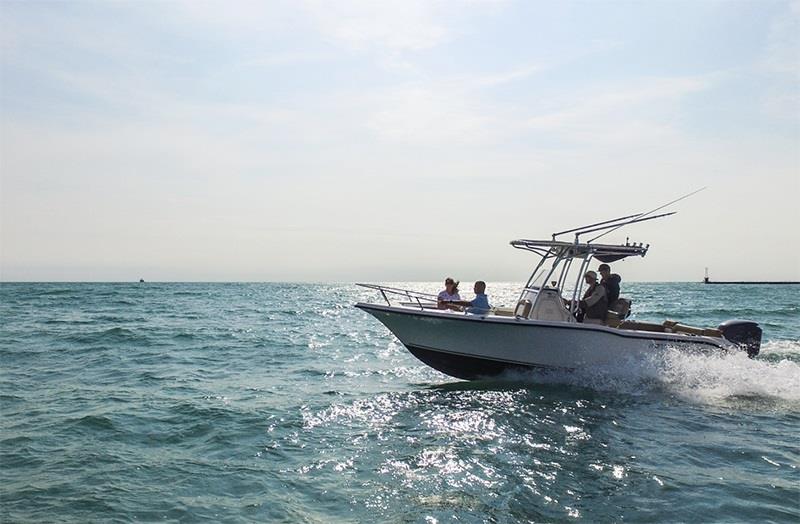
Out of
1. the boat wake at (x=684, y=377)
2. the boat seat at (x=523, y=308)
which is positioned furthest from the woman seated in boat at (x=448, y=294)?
the boat wake at (x=684, y=377)

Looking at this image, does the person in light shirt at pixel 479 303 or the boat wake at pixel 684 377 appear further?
the person in light shirt at pixel 479 303

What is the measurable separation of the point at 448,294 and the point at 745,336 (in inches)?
248

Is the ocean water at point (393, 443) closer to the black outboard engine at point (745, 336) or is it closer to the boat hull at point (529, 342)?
the boat hull at point (529, 342)

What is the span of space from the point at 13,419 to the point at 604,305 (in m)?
10.9

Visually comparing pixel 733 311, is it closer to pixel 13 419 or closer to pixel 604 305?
pixel 604 305

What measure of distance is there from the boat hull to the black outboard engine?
0.58 meters

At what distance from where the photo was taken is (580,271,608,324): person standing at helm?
12039 mm

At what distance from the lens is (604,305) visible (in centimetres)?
1210

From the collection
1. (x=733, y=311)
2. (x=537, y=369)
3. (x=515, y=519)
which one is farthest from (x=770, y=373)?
(x=733, y=311)

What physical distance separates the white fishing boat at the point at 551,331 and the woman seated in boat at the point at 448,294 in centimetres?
38

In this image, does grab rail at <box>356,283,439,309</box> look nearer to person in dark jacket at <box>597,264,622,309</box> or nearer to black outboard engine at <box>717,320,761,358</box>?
person in dark jacket at <box>597,264,622,309</box>

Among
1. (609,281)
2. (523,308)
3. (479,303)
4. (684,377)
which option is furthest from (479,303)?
(684,377)

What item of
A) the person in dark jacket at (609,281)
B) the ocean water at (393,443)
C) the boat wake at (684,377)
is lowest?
the ocean water at (393,443)

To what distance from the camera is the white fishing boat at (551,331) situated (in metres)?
11.6
